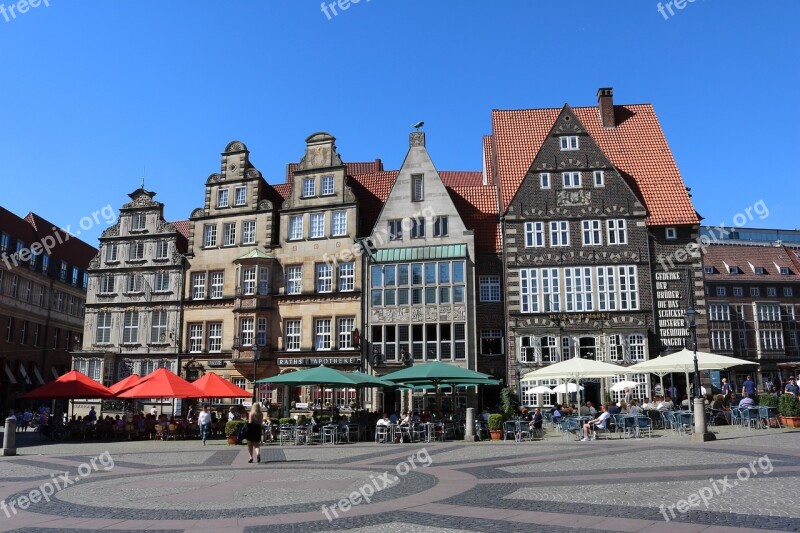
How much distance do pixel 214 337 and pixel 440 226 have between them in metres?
15.4

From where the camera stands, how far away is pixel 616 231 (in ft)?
125

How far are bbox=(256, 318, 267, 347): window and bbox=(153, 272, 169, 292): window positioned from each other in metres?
7.16

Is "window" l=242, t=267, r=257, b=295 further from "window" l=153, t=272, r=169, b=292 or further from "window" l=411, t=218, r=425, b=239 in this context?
"window" l=411, t=218, r=425, b=239

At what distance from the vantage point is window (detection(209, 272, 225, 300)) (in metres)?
43.1

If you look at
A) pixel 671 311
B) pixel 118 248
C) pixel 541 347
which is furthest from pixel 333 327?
pixel 671 311

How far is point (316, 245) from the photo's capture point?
137 feet

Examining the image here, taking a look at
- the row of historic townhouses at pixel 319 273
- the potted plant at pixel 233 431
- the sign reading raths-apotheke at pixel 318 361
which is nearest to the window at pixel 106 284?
the row of historic townhouses at pixel 319 273

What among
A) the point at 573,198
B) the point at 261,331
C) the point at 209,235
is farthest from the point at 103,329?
the point at 573,198

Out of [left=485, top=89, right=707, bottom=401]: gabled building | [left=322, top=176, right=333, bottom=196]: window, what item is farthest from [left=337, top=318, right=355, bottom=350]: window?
[left=485, top=89, right=707, bottom=401]: gabled building

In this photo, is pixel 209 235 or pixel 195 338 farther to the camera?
pixel 209 235

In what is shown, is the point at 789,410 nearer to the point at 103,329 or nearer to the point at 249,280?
the point at 249,280

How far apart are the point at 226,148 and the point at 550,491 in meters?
36.3

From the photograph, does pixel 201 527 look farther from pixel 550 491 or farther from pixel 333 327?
pixel 333 327

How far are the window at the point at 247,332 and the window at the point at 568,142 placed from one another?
20.7 m
